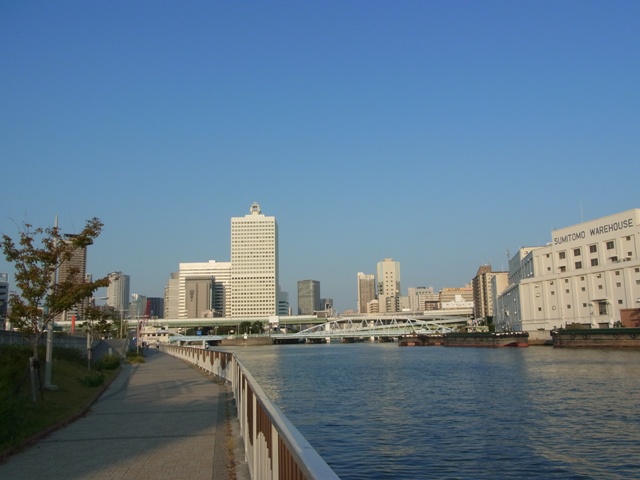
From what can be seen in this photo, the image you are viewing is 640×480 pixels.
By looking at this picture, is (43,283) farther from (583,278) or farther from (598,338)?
(583,278)

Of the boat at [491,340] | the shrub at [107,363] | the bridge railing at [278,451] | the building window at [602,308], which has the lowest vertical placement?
the boat at [491,340]

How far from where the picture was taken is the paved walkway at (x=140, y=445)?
367 inches

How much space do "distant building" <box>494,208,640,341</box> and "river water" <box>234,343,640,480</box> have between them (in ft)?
183

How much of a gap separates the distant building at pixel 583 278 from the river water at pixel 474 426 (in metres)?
55.6

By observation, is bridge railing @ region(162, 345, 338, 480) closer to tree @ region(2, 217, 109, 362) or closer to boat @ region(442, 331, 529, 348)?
tree @ region(2, 217, 109, 362)

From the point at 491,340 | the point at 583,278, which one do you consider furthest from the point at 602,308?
the point at 491,340

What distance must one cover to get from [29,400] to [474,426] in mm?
14563

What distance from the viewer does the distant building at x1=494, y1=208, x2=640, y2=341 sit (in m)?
89.6

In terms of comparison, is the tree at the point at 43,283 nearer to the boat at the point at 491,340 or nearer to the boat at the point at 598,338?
the boat at the point at 598,338

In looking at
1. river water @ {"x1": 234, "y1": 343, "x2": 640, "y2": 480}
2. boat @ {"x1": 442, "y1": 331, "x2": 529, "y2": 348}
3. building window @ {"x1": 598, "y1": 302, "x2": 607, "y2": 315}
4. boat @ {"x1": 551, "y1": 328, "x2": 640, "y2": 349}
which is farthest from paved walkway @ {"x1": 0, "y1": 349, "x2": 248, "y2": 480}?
boat @ {"x1": 442, "y1": 331, "x2": 529, "y2": 348}

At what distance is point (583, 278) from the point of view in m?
97.6

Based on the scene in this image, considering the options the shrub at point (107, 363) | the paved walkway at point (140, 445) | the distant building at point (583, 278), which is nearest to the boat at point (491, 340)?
the distant building at point (583, 278)

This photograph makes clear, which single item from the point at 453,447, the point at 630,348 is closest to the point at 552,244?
the point at 630,348

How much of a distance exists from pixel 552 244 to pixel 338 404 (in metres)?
88.7
